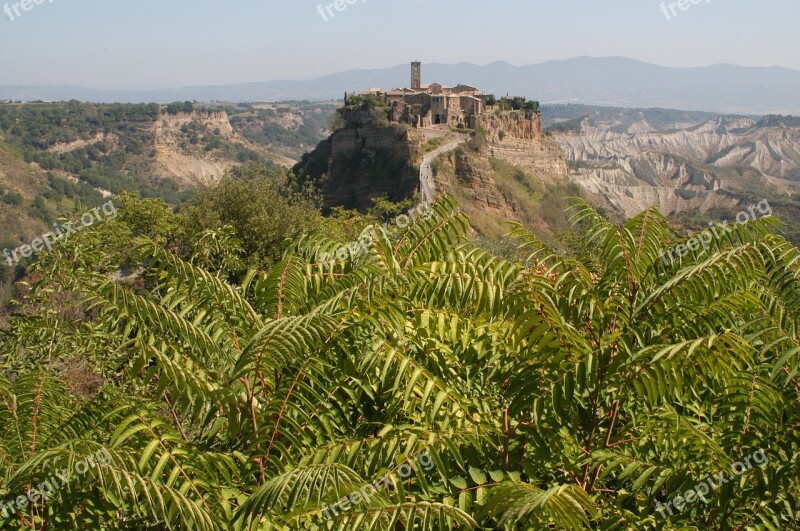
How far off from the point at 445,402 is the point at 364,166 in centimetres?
6727

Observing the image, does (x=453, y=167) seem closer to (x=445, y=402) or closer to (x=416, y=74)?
(x=416, y=74)

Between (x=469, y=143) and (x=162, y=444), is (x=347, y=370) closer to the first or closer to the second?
(x=162, y=444)

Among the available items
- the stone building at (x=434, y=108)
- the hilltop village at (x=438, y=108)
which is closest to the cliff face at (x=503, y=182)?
the hilltop village at (x=438, y=108)

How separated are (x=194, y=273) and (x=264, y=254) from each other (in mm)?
19999

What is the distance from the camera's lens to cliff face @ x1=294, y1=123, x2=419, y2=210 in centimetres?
6525

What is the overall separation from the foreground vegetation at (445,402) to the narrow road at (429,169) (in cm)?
4904

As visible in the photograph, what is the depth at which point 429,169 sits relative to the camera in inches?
2461

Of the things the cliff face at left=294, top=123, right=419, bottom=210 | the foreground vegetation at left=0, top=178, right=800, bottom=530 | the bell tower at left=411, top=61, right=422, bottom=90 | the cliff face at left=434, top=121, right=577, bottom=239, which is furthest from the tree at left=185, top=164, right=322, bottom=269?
the bell tower at left=411, top=61, right=422, bottom=90

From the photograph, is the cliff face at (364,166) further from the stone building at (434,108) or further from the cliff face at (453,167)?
the stone building at (434,108)

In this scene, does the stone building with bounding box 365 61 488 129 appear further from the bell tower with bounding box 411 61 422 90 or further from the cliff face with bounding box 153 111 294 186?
the cliff face with bounding box 153 111 294 186

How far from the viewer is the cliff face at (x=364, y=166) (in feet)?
214

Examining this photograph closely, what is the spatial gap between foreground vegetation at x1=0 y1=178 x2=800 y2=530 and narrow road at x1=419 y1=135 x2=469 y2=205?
49.0 meters

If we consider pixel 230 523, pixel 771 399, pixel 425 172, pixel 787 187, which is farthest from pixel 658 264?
pixel 787 187

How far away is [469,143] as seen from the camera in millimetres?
67938
